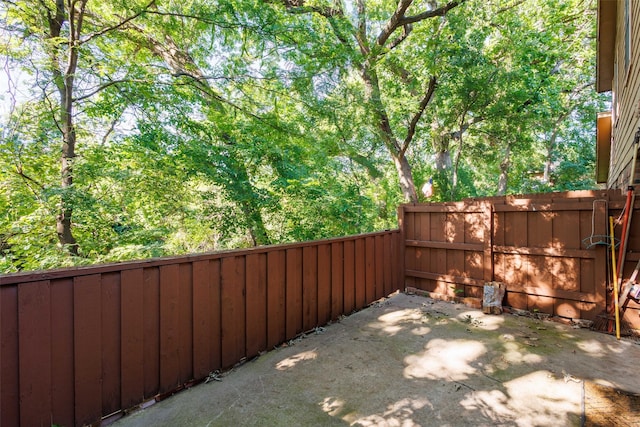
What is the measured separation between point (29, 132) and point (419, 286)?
6413mm

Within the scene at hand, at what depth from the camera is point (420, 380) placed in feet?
8.38

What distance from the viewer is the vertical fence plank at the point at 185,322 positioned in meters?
2.48

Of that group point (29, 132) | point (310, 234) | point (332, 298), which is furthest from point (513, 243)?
point (29, 132)

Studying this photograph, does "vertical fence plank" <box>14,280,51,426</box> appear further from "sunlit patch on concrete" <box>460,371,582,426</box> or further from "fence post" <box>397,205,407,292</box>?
"fence post" <box>397,205,407,292</box>

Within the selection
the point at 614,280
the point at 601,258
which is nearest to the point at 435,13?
the point at 601,258

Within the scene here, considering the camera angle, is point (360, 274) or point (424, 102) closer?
point (360, 274)

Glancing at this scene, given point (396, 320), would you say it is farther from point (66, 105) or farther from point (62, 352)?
point (66, 105)

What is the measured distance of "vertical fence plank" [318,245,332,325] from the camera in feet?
12.6

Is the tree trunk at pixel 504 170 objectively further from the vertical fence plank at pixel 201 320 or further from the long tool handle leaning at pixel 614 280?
the vertical fence plank at pixel 201 320

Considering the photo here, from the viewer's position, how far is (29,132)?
4375 mm

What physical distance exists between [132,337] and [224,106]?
481 centimetres

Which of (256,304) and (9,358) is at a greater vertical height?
(9,358)

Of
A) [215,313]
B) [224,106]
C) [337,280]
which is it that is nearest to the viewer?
[215,313]

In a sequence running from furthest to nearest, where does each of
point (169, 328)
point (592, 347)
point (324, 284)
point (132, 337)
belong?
1. point (324, 284)
2. point (592, 347)
3. point (169, 328)
4. point (132, 337)
